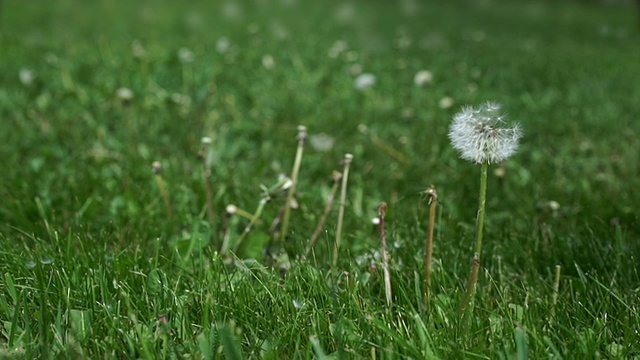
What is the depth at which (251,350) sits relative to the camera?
131cm

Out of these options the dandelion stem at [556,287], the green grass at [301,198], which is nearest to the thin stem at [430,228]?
the green grass at [301,198]

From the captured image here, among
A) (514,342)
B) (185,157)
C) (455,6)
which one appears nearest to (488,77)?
(185,157)

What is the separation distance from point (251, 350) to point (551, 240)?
0.83 m

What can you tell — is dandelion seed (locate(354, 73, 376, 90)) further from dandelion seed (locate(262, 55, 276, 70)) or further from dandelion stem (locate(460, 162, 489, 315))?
dandelion stem (locate(460, 162, 489, 315))

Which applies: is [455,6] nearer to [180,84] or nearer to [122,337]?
[180,84]

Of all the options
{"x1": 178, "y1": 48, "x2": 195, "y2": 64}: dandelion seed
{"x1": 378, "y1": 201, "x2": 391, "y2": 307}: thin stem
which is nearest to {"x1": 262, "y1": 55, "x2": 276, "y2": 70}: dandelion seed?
{"x1": 178, "y1": 48, "x2": 195, "y2": 64}: dandelion seed

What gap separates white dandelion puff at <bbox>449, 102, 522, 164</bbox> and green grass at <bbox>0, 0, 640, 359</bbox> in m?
0.26

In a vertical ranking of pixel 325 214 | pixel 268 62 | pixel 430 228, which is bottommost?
pixel 268 62

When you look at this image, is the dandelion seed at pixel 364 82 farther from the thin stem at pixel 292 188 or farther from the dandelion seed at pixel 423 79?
the thin stem at pixel 292 188

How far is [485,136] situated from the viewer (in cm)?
133

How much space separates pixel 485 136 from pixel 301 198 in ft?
3.31

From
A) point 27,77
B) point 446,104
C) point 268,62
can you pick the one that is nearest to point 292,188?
point 446,104

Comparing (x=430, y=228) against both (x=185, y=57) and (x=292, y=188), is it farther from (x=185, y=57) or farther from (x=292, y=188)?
(x=185, y=57)

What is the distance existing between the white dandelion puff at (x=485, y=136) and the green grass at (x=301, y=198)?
0.86ft
